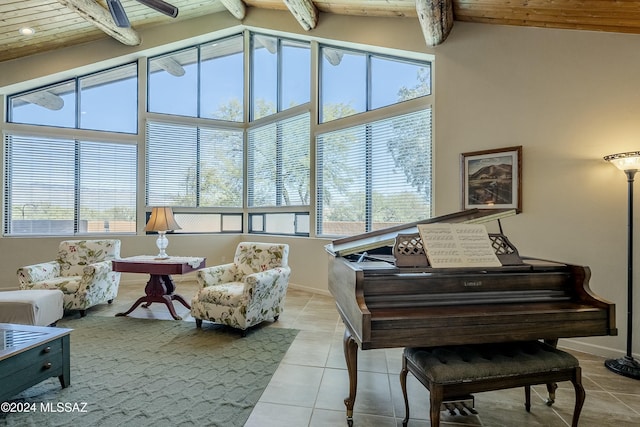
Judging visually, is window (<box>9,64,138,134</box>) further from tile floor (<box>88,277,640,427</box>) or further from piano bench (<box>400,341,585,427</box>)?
piano bench (<box>400,341,585,427</box>)

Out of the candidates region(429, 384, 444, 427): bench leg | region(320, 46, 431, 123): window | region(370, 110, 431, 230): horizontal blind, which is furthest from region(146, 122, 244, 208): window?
region(429, 384, 444, 427): bench leg

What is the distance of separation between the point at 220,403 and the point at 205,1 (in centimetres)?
577

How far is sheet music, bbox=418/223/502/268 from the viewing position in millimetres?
1765

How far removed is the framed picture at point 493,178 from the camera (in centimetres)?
319

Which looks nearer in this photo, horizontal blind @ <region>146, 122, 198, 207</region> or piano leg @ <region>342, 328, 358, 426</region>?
piano leg @ <region>342, 328, 358, 426</region>

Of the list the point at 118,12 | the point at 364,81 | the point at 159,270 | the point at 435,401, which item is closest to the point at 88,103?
the point at 118,12

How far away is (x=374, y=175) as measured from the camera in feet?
14.7

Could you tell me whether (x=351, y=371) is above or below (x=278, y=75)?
below

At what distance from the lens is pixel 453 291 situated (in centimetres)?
177

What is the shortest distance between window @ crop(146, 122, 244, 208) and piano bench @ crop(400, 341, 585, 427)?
4943mm

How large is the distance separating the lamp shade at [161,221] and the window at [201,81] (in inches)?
103

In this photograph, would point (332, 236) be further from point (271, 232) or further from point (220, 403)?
point (220, 403)

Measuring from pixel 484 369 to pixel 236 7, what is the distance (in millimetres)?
5882

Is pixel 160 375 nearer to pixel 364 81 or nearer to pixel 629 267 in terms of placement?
pixel 629 267
